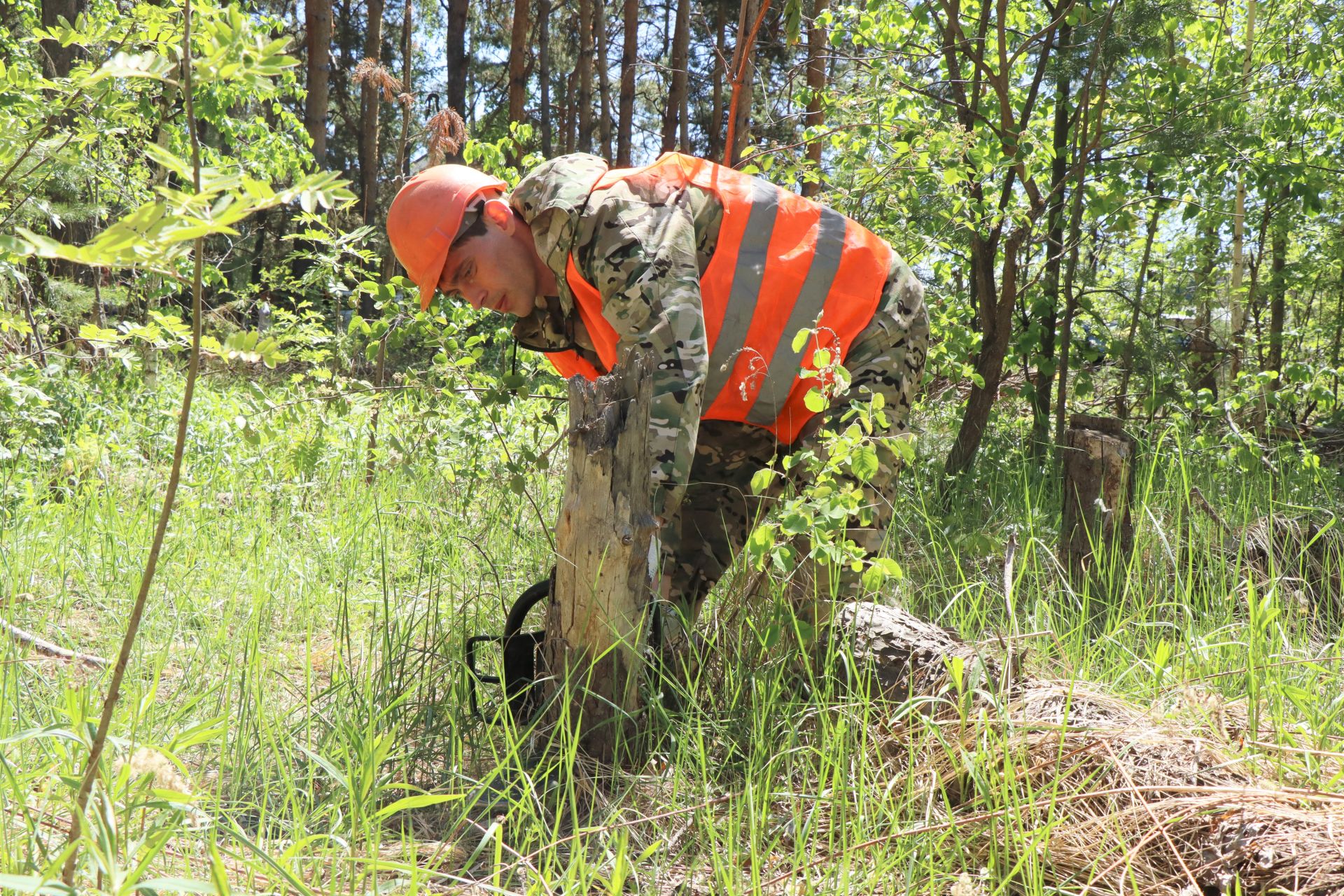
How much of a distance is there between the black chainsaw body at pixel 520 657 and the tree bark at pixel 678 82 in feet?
26.1

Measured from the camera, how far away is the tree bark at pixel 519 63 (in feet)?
39.0

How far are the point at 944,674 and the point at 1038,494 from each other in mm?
2312

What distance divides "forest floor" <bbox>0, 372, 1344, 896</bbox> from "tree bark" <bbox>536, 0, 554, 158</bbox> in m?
14.9

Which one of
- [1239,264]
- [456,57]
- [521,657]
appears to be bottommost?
[521,657]

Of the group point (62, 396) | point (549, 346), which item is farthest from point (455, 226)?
point (62, 396)

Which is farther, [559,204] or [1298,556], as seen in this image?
[1298,556]

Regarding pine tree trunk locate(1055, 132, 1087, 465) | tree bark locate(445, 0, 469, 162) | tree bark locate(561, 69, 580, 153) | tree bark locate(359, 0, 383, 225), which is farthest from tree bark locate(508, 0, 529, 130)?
pine tree trunk locate(1055, 132, 1087, 465)

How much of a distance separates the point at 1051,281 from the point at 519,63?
8.88 m

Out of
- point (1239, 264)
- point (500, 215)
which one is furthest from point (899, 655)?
point (1239, 264)

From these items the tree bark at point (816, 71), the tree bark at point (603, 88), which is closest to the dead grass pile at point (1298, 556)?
the tree bark at point (816, 71)

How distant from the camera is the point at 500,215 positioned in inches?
106

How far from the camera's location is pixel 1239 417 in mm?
6336

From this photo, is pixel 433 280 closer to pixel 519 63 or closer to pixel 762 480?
pixel 762 480

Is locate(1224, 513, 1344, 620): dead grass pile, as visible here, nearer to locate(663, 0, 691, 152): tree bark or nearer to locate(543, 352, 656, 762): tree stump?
locate(543, 352, 656, 762): tree stump
